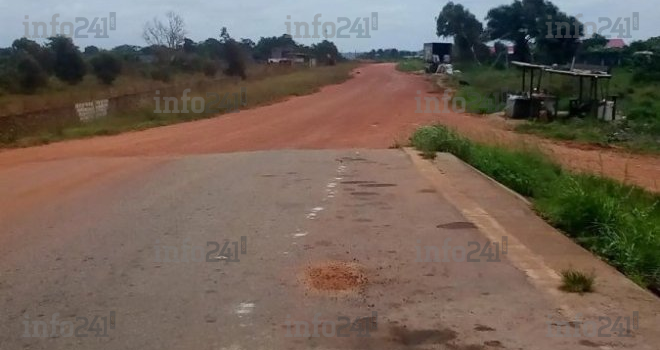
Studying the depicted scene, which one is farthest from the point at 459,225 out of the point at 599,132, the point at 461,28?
the point at 461,28

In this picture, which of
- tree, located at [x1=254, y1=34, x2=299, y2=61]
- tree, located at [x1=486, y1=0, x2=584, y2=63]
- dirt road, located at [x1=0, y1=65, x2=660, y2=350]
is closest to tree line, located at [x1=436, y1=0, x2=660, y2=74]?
tree, located at [x1=486, y1=0, x2=584, y2=63]

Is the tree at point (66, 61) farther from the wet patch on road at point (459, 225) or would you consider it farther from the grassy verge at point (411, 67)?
the wet patch on road at point (459, 225)

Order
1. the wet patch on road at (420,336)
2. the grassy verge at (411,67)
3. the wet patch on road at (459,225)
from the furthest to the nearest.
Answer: the grassy verge at (411,67)
the wet patch on road at (459,225)
the wet patch on road at (420,336)

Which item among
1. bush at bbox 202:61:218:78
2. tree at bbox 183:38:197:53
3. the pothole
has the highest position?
tree at bbox 183:38:197:53

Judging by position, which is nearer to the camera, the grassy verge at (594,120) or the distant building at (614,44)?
the grassy verge at (594,120)

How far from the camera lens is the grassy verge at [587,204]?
23.7 feet

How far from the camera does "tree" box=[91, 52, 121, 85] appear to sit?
47281mm

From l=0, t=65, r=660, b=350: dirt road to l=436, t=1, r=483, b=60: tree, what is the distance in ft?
250

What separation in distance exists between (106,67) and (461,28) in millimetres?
50512

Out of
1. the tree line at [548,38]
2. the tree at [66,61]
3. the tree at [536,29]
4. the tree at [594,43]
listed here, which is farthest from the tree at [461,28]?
the tree at [66,61]

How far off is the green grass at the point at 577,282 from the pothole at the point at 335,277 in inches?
60.3

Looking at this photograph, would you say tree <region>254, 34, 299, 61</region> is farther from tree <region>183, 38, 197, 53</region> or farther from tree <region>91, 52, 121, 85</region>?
tree <region>91, 52, 121, 85</region>

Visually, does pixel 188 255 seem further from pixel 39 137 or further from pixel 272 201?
pixel 39 137

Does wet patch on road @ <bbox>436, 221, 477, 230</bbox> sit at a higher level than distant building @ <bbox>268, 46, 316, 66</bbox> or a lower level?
lower
